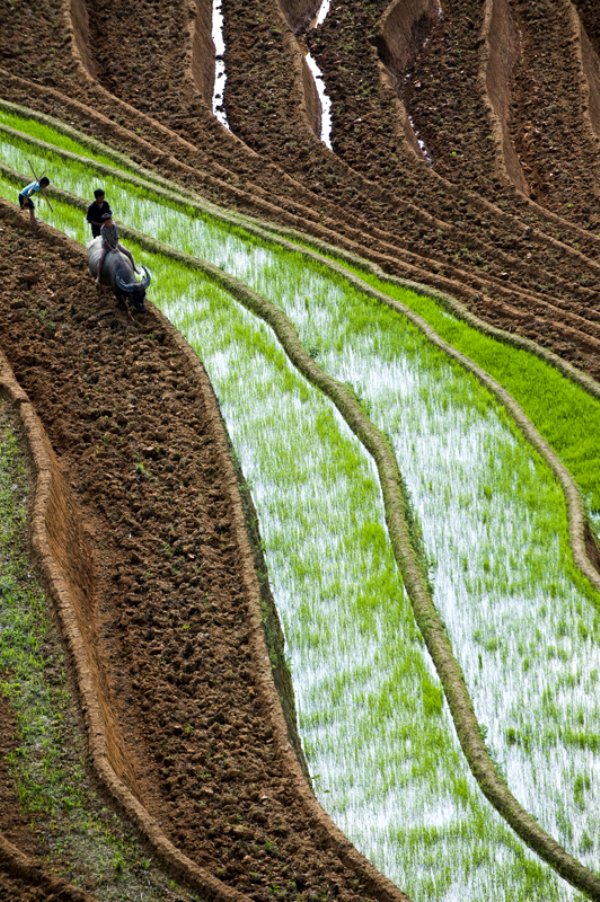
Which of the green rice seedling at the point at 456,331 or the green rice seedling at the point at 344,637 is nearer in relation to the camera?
the green rice seedling at the point at 344,637

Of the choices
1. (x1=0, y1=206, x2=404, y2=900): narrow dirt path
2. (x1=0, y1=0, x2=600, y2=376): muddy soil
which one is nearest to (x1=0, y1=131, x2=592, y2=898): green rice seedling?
(x1=0, y1=206, x2=404, y2=900): narrow dirt path

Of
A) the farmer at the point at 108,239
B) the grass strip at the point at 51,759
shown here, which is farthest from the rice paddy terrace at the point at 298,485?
the farmer at the point at 108,239

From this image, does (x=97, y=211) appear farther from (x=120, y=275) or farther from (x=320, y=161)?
(x=320, y=161)

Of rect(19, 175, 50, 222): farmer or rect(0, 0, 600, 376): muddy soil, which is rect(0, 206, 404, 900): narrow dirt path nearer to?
rect(19, 175, 50, 222): farmer

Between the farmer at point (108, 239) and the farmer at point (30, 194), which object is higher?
the farmer at point (30, 194)

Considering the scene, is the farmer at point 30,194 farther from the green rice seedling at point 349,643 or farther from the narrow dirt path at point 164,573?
the green rice seedling at point 349,643

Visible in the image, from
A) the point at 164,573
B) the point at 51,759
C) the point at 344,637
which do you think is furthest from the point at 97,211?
the point at 51,759
